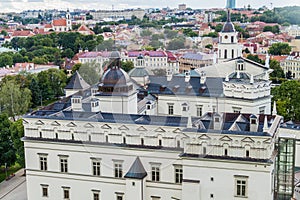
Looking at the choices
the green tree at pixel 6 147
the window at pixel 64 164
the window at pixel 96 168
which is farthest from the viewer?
the green tree at pixel 6 147

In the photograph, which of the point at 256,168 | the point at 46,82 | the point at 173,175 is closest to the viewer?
the point at 256,168

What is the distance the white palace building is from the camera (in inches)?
570

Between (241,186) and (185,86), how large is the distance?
31.0ft

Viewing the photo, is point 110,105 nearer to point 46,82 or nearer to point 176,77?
point 176,77

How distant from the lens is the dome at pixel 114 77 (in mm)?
17109

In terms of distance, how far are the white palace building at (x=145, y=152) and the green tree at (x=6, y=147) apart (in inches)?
180

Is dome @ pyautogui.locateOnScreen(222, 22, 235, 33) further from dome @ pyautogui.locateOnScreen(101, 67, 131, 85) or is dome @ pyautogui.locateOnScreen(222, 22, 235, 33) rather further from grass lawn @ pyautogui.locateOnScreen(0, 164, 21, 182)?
grass lawn @ pyautogui.locateOnScreen(0, 164, 21, 182)

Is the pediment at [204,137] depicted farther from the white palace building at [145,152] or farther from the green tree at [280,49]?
the green tree at [280,49]

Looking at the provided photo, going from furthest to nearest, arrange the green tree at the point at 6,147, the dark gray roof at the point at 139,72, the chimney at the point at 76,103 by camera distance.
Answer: the dark gray roof at the point at 139,72, the green tree at the point at 6,147, the chimney at the point at 76,103

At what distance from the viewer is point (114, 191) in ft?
54.0

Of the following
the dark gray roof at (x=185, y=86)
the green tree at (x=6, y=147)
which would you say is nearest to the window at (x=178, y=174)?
the dark gray roof at (x=185, y=86)

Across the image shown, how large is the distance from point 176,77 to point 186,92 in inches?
53.8

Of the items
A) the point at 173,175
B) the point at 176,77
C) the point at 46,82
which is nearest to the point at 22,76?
the point at 46,82

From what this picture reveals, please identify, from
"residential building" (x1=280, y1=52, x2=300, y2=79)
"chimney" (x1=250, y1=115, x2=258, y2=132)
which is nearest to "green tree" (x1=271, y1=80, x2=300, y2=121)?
"chimney" (x1=250, y1=115, x2=258, y2=132)
